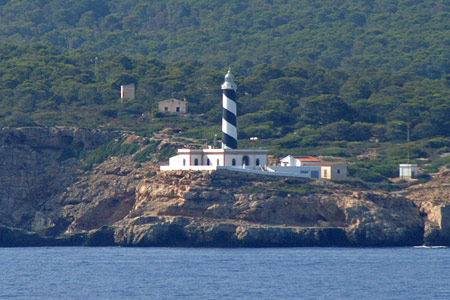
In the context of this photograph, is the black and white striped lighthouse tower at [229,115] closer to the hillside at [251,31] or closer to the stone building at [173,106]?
the stone building at [173,106]

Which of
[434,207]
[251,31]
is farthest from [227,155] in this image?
[251,31]

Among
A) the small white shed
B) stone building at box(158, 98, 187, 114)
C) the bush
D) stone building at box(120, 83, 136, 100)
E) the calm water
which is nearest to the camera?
the calm water

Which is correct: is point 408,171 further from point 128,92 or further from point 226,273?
point 128,92

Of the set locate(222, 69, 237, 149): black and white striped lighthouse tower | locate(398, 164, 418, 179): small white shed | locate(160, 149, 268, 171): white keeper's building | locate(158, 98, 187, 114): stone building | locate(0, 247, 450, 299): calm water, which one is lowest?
locate(0, 247, 450, 299): calm water

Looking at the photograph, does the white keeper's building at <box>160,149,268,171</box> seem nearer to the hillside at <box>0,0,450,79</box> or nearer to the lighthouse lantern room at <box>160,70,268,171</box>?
the lighthouse lantern room at <box>160,70,268,171</box>

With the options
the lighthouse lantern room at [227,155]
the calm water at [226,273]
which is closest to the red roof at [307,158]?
the lighthouse lantern room at [227,155]

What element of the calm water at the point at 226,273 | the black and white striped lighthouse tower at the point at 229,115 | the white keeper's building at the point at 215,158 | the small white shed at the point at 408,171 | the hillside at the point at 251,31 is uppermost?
the hillside at the point at 251,31

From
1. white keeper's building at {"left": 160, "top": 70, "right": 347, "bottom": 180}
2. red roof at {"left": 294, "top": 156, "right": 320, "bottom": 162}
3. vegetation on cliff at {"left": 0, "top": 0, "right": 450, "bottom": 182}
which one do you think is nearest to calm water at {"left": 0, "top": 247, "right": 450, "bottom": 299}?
white keeper's building at {"left": 160, "top": 70, "right": 347, "bottom": 180}

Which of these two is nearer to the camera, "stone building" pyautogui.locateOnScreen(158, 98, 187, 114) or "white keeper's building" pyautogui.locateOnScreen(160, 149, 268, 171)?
"white keeper's building" pyautogui.locateOnScreen(160, 149, 268, 171)

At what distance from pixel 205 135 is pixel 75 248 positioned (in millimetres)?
18856

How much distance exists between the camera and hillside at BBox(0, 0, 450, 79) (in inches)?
5261

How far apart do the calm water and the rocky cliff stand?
48.3 inches

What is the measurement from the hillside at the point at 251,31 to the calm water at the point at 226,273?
6306cm

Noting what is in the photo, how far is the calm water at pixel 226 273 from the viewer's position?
48188 mm
